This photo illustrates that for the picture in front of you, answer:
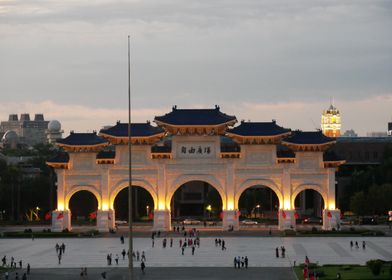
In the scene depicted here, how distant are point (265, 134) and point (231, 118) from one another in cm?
384

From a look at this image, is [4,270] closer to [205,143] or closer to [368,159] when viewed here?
[205,143]

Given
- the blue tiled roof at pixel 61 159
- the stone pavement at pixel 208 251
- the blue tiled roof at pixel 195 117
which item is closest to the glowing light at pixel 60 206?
the blue tiled roof at pixel 61 159

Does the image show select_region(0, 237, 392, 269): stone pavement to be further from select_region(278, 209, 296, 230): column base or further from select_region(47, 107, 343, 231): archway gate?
select_region(47, 107, 343, 231): archway gate

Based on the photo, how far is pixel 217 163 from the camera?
97.4 meters

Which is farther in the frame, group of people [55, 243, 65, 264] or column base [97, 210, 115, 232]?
column base [97, 210, 115, 232]

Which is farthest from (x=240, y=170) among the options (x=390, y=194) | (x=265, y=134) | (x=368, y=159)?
(x=368, y=159)

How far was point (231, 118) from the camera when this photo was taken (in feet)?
320

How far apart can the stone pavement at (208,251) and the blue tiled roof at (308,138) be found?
1140 cm

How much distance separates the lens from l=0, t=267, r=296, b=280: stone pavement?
61500mm

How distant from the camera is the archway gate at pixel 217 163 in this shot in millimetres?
96812

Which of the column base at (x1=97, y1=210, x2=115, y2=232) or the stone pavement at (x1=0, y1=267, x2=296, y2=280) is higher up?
the column base at (x1=97, y1=210, x2=115, y2=232)

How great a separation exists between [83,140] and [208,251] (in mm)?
26164

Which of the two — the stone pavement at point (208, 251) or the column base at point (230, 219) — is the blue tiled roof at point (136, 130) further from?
the stone pavement at point (208, 251)

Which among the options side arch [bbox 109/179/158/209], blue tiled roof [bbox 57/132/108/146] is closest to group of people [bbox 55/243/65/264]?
side arch [bbox 109/179/158/209]
